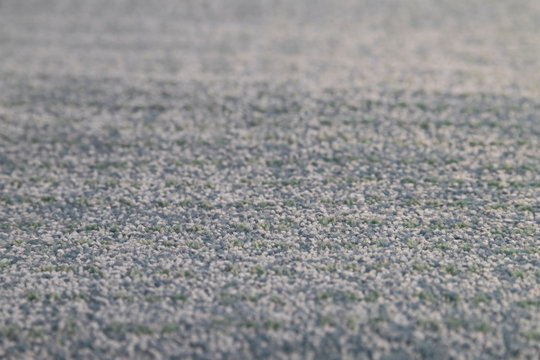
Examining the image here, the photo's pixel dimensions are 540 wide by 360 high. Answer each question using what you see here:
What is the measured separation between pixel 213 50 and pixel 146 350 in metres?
3.99

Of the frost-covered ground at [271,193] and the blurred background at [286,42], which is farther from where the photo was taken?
the blurred background at [286,42]

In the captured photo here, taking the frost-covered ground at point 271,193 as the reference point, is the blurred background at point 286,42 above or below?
above

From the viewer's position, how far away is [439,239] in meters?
2.98

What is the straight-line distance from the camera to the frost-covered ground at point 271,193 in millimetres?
2422

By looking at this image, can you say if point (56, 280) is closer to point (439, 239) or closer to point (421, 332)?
point (421, 332)

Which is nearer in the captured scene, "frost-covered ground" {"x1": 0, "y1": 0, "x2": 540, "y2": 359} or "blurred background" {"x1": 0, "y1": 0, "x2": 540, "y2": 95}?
"frost-covered ground" {"x1": 0, "y1": 0, "x2": 540, "y2": 359}

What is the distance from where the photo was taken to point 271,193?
344cm

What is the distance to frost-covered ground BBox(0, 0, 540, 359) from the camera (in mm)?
2422

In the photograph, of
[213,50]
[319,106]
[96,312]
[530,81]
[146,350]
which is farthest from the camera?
[213,50]

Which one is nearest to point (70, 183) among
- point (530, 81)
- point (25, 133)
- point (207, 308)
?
point (25, 133)

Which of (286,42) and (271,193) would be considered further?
(286,42)

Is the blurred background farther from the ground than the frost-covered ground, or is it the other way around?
the blurred background

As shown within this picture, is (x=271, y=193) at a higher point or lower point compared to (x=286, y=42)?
lower

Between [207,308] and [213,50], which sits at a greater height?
[213,50]
